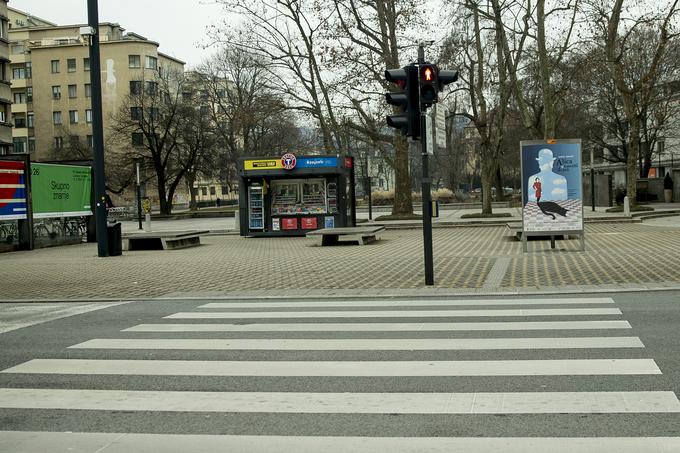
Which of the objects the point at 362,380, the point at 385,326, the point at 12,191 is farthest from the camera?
the point at 12,191

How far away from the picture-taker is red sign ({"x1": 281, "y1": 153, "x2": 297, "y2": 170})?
28641mm

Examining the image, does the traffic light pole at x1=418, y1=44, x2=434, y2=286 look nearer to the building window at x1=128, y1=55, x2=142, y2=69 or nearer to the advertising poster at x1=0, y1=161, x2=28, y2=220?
the advertising poster at x1=0, y1=161, x2=28, y2=220

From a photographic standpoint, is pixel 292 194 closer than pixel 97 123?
No

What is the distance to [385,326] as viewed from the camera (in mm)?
8445

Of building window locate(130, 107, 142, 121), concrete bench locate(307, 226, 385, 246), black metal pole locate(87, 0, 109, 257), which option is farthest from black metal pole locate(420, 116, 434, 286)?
building window locate(130, 107, 142, 121)

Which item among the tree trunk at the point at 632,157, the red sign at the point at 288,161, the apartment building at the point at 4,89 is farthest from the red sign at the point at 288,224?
the apartment building at the point at 4,89

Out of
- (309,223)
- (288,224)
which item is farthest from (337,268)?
(288,224)

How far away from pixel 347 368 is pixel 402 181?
3181 cm

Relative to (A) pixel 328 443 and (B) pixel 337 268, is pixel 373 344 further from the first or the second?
(B) pixel 337 268

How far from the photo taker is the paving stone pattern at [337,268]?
12398mm

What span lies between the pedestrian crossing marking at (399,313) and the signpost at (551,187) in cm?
821

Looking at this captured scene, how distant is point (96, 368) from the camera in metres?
6.70

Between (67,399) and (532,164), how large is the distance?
44.2 ft

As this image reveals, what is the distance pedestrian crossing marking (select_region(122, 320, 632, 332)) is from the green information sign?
18575 millimetres
